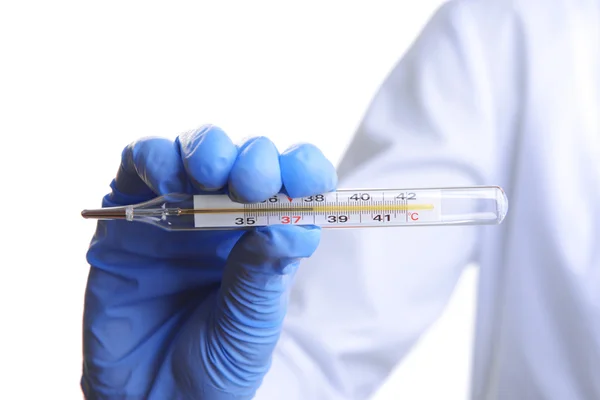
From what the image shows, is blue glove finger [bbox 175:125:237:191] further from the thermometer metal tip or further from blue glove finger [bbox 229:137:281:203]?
the thermometer metal tip

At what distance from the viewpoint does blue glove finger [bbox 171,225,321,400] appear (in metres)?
1.14

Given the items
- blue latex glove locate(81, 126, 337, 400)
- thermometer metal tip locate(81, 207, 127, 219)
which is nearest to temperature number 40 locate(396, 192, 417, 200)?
blue latex glove locate(81, 126, 337, 400)

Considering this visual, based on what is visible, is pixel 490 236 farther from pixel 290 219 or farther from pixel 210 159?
pixel 210 159

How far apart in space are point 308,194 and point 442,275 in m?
0.61

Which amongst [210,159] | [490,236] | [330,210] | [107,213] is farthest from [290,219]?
[490,236]

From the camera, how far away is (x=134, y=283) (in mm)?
1354

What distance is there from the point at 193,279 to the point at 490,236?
26.2 inches

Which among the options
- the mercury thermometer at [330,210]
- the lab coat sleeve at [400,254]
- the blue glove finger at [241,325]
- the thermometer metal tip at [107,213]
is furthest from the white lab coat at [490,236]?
the thermometer metal tip at [107,213]

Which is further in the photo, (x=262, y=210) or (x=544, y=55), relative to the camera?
(x=544, y=55)

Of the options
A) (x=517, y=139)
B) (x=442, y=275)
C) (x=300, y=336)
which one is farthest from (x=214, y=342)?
(x=517, y=139)

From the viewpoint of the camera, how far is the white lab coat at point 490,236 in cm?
151

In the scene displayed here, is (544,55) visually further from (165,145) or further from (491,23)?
(165,145)

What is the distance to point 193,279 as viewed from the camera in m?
1.36

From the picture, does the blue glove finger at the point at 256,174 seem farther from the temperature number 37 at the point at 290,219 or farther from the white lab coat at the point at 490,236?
the white lab coat at the point at 490,236
